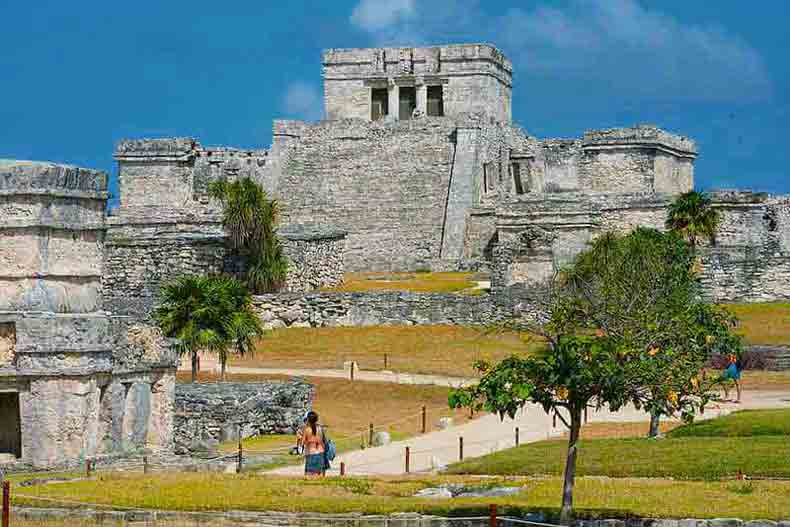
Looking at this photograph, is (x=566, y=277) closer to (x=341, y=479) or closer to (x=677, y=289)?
(x=677, y=289)

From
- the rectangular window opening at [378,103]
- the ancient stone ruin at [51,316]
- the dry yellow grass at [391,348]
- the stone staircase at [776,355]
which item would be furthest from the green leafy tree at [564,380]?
the rectangular window opening at [378,103]

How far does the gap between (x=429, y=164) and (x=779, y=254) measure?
14.4 m

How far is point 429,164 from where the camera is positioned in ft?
203

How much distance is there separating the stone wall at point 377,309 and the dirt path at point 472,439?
1036cm

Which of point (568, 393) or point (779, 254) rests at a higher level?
point (779, 254)

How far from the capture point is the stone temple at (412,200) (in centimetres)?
4753


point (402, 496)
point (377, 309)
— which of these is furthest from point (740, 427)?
point (377, 309)

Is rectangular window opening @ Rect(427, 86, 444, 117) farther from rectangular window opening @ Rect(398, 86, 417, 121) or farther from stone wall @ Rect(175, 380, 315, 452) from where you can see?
stone wall @ Rect(175, 380, 315, 452)

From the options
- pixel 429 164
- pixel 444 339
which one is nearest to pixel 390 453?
pixel 444 339

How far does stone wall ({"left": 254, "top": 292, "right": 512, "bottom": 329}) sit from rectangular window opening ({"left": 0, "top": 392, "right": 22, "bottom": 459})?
2255cm

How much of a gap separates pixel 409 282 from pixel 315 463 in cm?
2776

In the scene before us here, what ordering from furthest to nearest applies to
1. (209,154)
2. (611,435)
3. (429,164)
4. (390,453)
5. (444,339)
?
1. (209,154)
2. (429,164)
3. (444,339)
4. (611,435)
5. (390,453)

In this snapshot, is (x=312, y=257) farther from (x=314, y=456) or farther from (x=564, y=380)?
(x=564, y=380)

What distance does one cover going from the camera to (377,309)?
1832 inches
